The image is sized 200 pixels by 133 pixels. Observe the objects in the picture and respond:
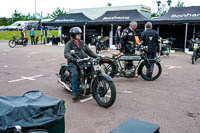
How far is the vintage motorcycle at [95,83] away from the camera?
15.4ft

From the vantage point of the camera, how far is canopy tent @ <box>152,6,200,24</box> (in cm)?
1600

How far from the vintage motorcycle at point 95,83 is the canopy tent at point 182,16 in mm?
12704

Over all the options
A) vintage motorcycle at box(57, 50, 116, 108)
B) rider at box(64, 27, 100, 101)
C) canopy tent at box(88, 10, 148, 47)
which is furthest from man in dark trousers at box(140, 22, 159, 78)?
canopy tent at box(88, 10, 148, 47)

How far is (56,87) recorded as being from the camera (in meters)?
6.59

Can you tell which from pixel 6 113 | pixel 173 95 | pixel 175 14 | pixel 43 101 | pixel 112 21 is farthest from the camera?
pixel 112 21

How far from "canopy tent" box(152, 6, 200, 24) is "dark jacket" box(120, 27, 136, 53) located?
391 inches

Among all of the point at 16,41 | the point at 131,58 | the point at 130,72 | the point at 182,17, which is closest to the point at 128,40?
the point at 131,58

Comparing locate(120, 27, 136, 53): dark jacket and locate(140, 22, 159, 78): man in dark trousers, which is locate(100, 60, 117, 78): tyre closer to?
locate(120, 27, 136, 53): dark jacket

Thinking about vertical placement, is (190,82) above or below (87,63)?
below

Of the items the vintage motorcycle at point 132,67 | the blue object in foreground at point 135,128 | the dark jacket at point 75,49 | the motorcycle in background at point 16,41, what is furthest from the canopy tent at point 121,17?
the blue object in foreground at point 135,128

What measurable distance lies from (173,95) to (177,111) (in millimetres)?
1209

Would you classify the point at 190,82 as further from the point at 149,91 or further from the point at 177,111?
the point at 177,111

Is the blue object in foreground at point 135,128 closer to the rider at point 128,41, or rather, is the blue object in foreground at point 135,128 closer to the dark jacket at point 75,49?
the dark jacket at point 75,49

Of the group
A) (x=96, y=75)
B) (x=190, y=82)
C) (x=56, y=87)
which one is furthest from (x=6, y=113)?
(x=190, y=82)
